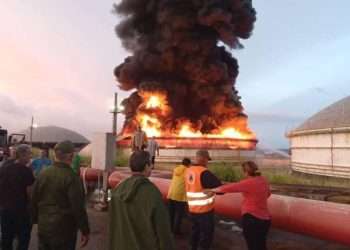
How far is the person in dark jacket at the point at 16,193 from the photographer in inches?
227

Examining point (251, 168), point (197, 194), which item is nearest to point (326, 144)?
point (197, 194)

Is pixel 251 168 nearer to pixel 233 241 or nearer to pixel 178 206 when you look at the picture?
pixel 233 241

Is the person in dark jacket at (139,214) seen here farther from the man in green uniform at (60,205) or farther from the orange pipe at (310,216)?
the orange pipe at (310,216)

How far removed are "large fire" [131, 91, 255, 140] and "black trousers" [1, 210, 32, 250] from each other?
1174 inches

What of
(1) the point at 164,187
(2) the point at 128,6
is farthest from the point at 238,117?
(1) the point at 164,187

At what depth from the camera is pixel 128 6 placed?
4003cm

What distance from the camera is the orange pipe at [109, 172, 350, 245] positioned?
566 cm

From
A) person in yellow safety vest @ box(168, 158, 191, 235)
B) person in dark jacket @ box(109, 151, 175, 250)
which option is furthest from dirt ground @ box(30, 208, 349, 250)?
person in dark jacket @ box(109, 151, 175, 250)

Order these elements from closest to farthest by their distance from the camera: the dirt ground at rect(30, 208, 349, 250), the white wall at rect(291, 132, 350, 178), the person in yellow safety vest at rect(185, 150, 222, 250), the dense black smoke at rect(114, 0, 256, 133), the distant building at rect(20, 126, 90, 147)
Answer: the person in yellow safety vest at rect(185, 150, 222, 250) → the dirt ground at rect(30, 208, 349, 250) → the white wall at rect(291, 132, 350, 178) → the dense black smoke at rect(114, 0, 256, 133) → the distant building at rect(20, 126, 90, 147)

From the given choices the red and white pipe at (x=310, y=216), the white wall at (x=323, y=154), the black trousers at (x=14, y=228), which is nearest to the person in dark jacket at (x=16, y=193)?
the black trousers at (x=14, y=228)

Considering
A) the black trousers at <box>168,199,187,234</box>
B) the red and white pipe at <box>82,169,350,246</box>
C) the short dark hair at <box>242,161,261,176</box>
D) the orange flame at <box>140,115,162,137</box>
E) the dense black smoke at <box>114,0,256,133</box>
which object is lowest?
the black trousers at <box>168,199,187,234</box>

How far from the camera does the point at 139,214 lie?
3281 millimetres

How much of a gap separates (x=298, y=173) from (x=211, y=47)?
1493 cm

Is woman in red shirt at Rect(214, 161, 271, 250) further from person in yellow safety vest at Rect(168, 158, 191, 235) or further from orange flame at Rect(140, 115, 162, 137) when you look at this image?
orange flame at Rect(140, 115, 162, 137)
